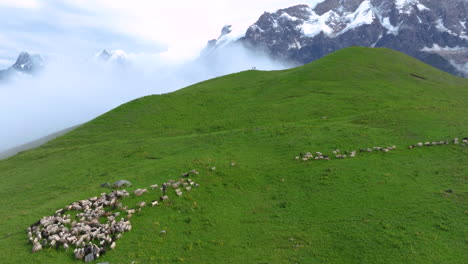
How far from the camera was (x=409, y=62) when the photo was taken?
10225 centimetres

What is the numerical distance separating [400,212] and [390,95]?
51756 millimetres

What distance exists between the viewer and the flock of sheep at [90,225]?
18.4 metres

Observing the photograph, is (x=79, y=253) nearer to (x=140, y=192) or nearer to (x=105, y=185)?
(x=140, y=192)

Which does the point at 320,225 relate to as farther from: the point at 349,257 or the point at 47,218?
the point at 47,218

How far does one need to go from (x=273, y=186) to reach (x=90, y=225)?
1425cm

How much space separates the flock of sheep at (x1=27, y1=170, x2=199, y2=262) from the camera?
18422 mm

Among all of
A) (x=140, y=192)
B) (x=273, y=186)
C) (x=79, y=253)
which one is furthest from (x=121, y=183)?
(x=273, y=186)

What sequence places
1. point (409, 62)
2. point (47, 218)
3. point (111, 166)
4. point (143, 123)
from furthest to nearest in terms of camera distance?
point (409, 62) < point (143, 123) < point (111, 166) < point (47, 218)

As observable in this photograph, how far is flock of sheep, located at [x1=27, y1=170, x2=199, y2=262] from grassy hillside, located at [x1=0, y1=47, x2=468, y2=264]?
630 mm

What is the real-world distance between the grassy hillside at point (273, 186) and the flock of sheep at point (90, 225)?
0.63 m

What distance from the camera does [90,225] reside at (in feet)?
Answer: 66.2

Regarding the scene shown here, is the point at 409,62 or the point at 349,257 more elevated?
the point at 409,62

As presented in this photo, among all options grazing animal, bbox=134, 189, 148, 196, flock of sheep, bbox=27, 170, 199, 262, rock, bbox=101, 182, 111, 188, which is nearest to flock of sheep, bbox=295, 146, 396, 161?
flock of sheep, bbox=27, 170, 199, 262

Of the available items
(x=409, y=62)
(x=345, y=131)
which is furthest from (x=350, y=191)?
(x=409, y=62)
